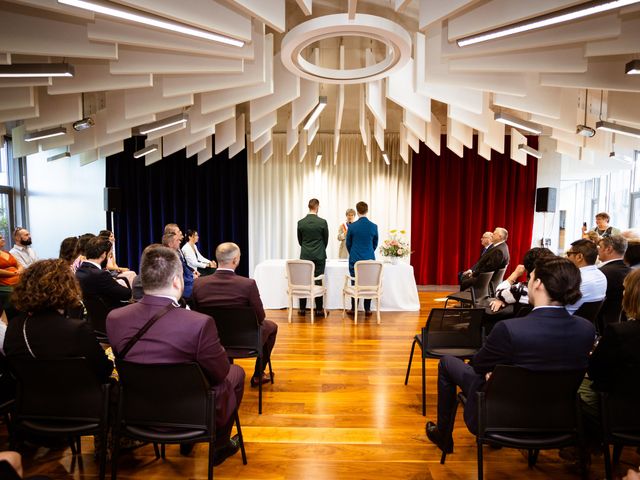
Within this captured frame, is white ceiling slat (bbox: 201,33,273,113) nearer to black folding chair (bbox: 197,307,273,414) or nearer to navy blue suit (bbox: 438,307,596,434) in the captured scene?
black folding chair (bbox: 197,307,273,414)

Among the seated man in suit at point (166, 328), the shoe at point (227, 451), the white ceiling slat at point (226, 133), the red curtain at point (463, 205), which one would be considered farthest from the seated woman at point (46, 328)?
the red curtain at point (463, 205)

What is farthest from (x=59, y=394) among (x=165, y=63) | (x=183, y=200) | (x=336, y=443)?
(x=183, y=200)

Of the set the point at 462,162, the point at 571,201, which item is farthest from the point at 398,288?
the point at 571,201

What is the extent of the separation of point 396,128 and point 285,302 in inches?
175

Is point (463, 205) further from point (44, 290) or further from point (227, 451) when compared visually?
point (44, 290)

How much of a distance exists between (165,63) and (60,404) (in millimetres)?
2879

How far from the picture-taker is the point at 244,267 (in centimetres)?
884

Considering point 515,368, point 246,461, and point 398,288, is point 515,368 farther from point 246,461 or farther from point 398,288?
point 398,288

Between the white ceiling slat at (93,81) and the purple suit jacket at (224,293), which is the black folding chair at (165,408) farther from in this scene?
the white ceiling slat at (93,81)

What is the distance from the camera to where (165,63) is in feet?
11.1

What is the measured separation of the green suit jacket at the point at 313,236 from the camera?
5.59 m

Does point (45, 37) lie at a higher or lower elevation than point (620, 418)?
higher

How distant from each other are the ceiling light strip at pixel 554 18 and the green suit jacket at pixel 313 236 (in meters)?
3.14

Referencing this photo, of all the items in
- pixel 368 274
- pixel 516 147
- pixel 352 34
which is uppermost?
pixel 352 34
